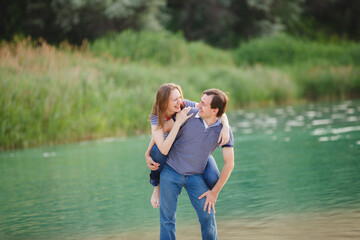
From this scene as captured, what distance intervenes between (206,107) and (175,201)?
776 mm

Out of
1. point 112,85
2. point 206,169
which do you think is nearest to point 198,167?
point 206,169

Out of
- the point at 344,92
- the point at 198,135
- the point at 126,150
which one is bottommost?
the point at 344,92

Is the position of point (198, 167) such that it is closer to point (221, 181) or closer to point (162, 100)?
point (221, 181)

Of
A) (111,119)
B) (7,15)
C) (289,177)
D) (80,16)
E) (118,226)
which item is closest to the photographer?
(118,226)

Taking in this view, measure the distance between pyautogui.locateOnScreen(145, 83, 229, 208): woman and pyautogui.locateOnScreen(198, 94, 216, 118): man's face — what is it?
4.1 inches

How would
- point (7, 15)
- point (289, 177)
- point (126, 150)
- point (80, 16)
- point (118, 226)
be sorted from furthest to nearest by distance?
point (80, 16), point (7, 15), point (126, 150), point (289, 177), point (118, 226)

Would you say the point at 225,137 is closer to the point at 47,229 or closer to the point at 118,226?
the point at 118,226

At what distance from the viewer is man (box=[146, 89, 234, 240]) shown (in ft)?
13.6

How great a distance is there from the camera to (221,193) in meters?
6.93

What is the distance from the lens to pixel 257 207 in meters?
5.86

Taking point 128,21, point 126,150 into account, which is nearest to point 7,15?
point 128,21

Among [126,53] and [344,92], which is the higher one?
[126,53]

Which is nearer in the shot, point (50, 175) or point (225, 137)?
point (225, 137)

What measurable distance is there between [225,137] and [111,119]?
37.7 ft
